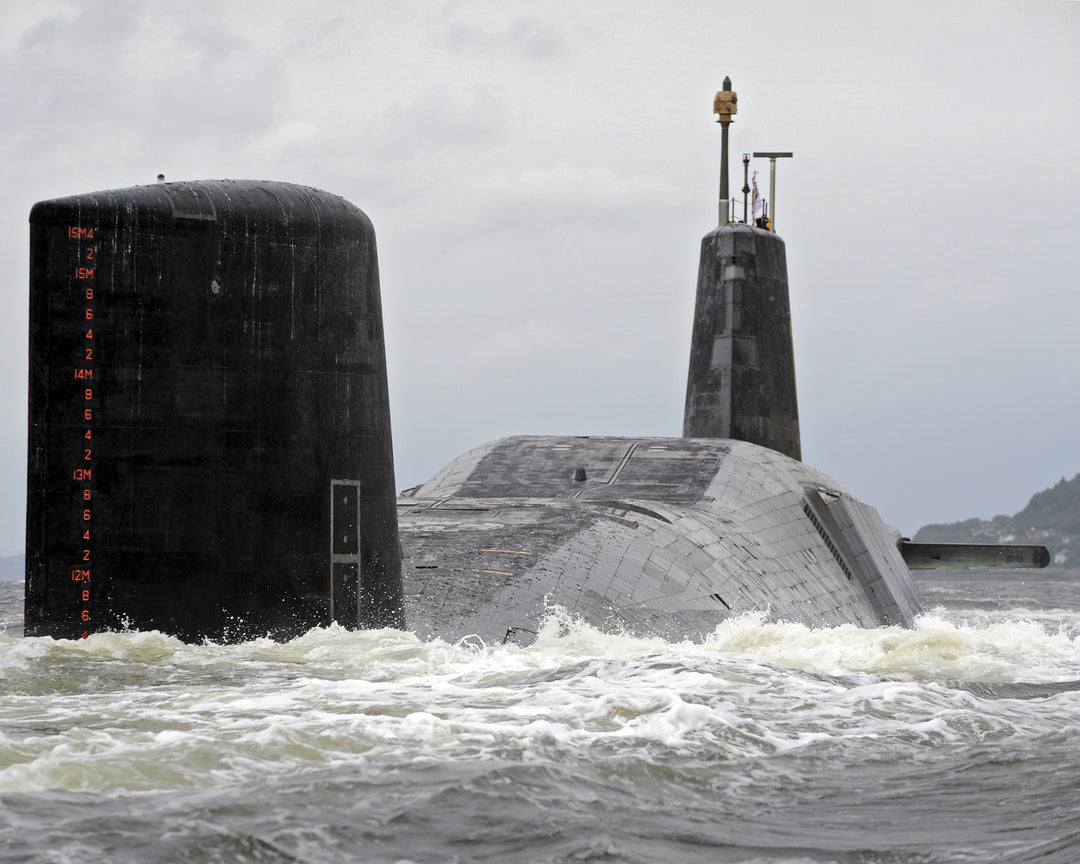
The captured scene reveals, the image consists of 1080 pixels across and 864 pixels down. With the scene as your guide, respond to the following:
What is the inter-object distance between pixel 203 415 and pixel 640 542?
20.6 feet

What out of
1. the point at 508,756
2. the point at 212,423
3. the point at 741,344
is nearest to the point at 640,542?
the point at 212,423

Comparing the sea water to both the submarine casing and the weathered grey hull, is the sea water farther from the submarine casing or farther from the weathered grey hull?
the weathered grey hull

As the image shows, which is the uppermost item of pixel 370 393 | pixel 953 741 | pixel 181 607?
pixel 370 393

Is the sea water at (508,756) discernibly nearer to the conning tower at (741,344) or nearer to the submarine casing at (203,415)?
the submarine casing at (203,415)

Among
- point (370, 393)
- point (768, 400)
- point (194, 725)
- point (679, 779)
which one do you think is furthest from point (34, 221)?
point (768, 400)

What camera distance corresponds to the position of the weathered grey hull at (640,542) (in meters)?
13.2

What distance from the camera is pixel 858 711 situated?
28.9 ft

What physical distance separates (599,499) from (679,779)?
11101 mm

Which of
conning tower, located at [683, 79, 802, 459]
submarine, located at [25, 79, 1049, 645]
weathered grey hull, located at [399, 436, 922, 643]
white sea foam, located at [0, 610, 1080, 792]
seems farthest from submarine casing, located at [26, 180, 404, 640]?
conning tower, located at [683, 79, 802, 459]

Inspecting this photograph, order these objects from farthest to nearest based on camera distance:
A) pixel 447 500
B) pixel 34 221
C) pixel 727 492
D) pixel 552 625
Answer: pixel 727 492 → pixel 447 500 → pixel 552 625 → pixel 34 221

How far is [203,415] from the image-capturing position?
1030 centimetres

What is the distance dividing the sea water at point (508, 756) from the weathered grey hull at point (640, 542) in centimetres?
189

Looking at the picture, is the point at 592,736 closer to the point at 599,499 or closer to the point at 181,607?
the point at 181,607

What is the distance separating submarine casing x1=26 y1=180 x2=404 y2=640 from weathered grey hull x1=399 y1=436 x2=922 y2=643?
6.35 feet
